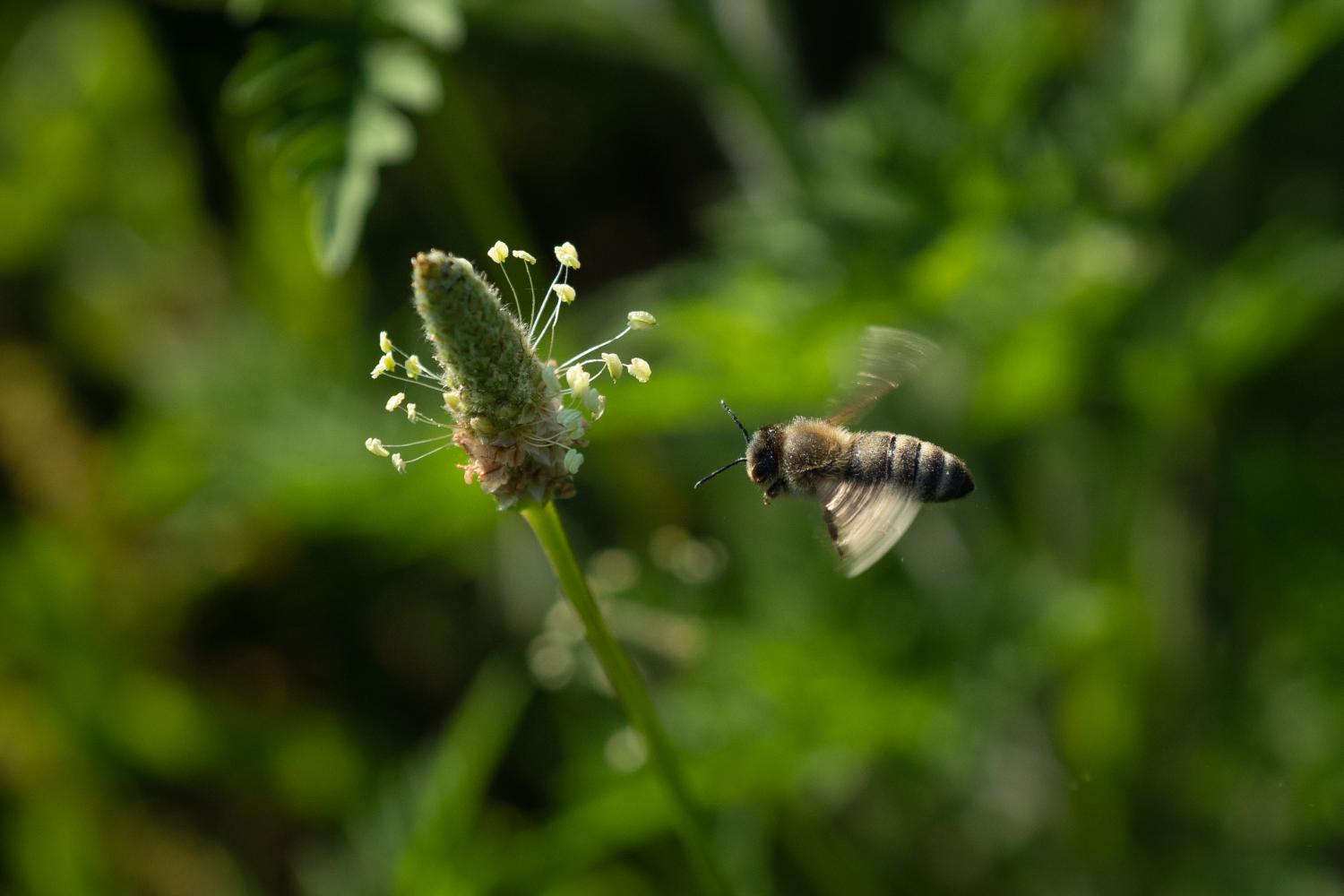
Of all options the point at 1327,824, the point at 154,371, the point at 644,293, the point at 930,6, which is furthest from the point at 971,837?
the point at 154,371

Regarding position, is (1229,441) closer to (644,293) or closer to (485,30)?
(644,293)

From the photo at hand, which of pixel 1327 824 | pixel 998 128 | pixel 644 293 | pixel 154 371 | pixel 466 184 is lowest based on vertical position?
pixel 1327 824

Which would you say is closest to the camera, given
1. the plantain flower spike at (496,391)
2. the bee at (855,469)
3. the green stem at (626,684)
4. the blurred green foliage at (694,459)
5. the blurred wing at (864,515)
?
the plantain flower spike at (496,391)

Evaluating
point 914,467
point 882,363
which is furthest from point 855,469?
point 882,363

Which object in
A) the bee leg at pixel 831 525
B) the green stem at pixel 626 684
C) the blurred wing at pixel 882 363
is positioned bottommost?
the green stem at pixel 626 684

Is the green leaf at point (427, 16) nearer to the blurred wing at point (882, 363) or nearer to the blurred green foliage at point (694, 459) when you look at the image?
the blurred green foliage at point (694, 459)

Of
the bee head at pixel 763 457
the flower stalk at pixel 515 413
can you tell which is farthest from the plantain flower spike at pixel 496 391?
the bee head at pixel 763 457
